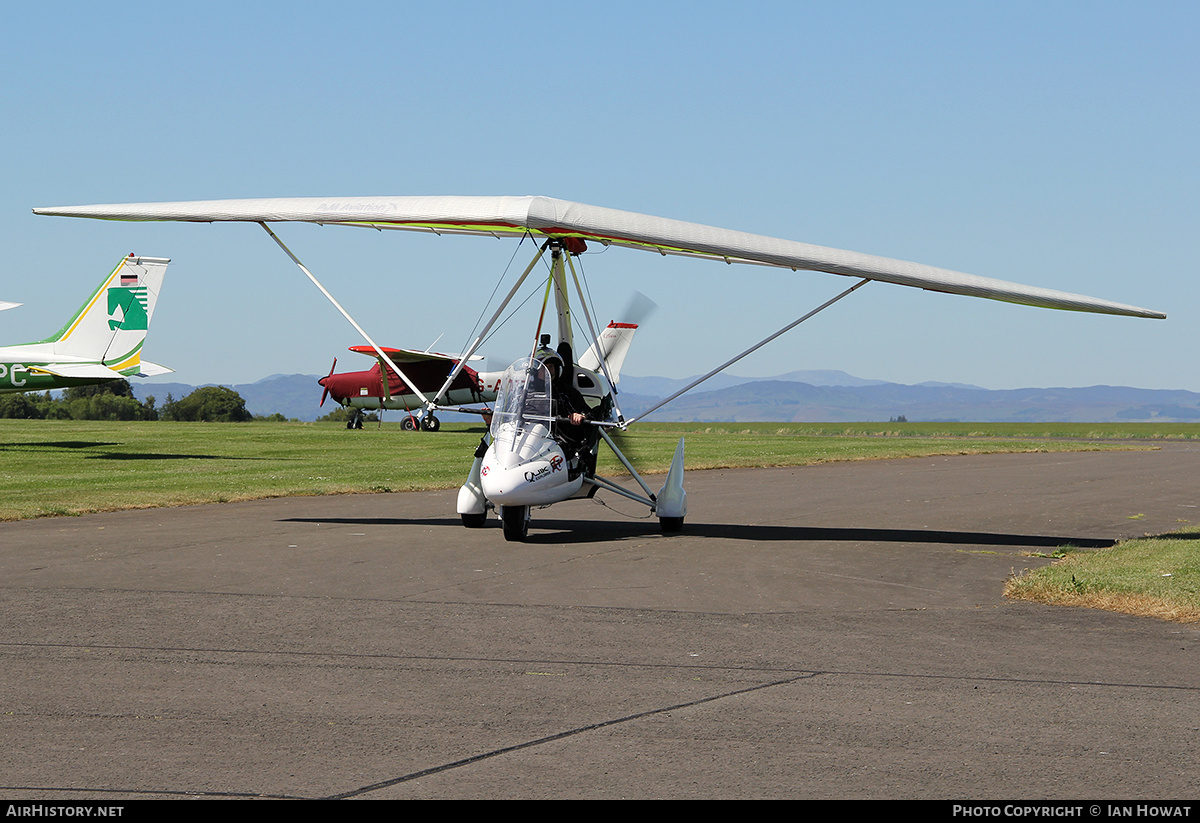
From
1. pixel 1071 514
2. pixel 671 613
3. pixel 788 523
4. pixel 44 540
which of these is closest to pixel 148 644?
pixel 671 613

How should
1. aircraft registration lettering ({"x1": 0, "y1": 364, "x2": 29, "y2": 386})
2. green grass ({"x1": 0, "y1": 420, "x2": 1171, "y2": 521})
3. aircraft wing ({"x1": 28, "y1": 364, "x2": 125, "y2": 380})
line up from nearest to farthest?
1. green grass ({"x1": 0, "y1": 420, "x2": 1171, "y2": 521})
2. aircraft wing ({"x1": 28, "y1": 364, "x2": 125, "y2": 380})
3. aircraft registration lettering ({"x1": 0, "y1": 364, "x2": 29, "y2": 386})

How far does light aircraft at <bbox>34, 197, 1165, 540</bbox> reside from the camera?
13508mm

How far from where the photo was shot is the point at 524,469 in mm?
13078

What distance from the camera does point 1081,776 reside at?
184 inches

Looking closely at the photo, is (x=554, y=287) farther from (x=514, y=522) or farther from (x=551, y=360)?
(x=514, y=522)

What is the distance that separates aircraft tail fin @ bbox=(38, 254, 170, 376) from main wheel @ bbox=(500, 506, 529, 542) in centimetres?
2557

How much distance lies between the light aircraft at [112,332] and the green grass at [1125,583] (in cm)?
3032

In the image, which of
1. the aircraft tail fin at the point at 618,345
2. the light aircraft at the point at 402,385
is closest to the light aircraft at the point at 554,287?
the aircraft tail fin at the point at 618,345

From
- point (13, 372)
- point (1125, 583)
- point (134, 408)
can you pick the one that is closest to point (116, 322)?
point (13, 372)

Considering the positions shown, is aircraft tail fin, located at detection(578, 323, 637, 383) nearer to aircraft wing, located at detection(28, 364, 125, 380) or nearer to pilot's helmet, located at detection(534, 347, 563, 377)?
pilot's helmet, located at detection(534, 347, 563, 377)

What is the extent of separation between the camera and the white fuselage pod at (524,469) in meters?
12.9

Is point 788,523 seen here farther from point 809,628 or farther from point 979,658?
point 979,658

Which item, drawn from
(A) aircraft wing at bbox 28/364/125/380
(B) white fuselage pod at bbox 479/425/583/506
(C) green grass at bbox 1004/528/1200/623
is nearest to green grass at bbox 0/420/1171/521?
(A) aircraft wing at bbox 28/364/125/380

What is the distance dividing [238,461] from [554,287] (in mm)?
16719
